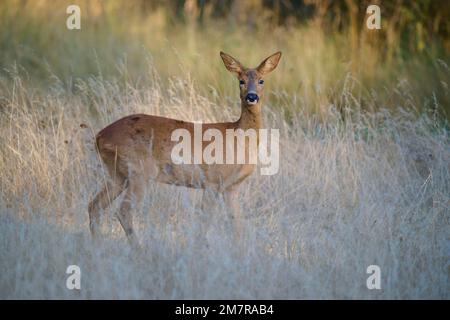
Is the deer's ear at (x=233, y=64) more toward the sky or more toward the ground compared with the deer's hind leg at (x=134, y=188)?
more toward the sky

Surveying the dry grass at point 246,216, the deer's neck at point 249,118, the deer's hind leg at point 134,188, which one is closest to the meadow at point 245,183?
the dry grass at point 246,216

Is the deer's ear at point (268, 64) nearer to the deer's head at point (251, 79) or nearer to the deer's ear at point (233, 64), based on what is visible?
the deer's head at point (251, 79)

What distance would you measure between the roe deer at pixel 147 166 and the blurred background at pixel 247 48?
2885 millimetres

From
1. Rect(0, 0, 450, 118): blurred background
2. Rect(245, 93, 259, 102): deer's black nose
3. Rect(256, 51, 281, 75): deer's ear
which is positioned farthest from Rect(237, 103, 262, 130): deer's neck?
Rect(0, 0, 450, 118): blurred background

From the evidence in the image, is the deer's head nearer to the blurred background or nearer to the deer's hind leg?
the deer's hind leg

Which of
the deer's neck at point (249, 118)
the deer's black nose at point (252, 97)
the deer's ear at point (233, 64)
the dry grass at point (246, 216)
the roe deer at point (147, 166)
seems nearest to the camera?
the dry grass at point (246, 216)

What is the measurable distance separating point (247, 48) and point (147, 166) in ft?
17.8

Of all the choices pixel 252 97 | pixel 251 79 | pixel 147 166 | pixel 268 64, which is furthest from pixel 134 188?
pixel 268 64

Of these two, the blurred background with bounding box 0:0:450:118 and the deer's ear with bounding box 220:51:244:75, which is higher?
the blurred background with bounding box 0:0:450:118

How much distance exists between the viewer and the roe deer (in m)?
6.61

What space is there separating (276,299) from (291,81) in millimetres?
6004

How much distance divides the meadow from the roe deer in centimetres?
19

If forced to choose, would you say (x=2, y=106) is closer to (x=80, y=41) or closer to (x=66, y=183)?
(x=66, y=183)

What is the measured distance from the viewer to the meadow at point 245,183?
17.7 feet
